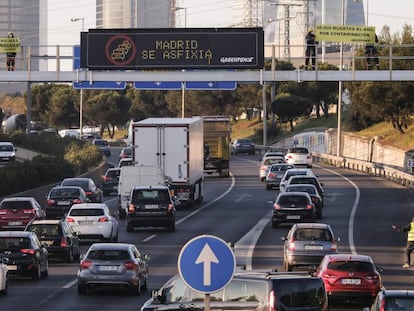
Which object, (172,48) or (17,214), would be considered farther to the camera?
(172,48)

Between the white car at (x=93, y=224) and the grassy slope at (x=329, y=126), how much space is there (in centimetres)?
5131

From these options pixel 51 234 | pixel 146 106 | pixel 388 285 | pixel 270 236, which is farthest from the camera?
pixel 146 106

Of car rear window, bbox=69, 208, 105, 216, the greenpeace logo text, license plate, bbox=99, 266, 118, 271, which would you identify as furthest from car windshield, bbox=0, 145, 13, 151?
license plate, bbox=99, 266, 118, 271

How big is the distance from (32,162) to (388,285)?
3943 cm

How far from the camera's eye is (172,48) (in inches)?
1946

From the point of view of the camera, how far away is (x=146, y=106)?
166 meters

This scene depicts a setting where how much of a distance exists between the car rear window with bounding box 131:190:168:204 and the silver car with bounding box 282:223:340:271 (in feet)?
44.6

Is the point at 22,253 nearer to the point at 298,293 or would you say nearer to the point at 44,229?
the point at 44,229

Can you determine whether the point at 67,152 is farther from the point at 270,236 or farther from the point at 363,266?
the point at 363,266

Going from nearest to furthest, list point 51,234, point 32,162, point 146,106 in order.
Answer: point 51,234
point 32,162
point 146,106

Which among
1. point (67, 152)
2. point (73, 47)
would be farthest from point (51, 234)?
point (67, 152)

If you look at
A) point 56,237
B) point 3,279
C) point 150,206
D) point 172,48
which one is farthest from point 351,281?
point 172,48

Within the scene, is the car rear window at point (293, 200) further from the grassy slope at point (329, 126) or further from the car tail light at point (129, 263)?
the grassy slope at point (329, 126)

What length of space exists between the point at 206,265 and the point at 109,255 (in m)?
15.5
